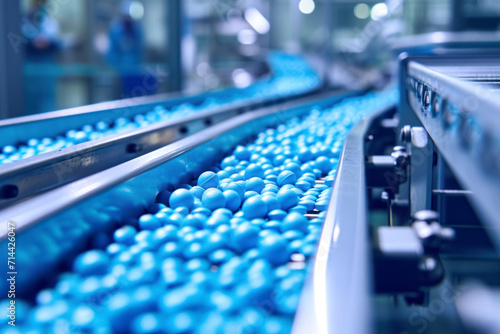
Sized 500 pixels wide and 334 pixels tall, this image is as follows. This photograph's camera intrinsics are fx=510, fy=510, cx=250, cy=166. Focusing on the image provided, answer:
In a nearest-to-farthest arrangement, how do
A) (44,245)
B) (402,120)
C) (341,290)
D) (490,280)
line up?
(341,290) → (44,245) → (402,120) → (490,280)

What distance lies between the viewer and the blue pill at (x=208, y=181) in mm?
1803

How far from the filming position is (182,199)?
1.56 m

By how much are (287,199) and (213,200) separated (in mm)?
225

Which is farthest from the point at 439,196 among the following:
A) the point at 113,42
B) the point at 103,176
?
the point at 113,42

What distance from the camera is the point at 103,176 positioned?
55.6 inches

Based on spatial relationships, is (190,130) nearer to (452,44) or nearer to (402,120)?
(402,120)

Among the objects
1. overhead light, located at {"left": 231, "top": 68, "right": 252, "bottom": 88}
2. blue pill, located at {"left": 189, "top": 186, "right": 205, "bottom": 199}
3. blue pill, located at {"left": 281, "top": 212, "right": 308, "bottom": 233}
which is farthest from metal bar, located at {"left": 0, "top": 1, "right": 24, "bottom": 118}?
overhead light, located at {"left": 231, "top": 68, "right": 252, "bottom": 88}

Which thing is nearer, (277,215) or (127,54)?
(277,215)

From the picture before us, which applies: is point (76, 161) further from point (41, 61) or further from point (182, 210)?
point (41, 61)

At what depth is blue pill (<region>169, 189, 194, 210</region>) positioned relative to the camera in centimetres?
156

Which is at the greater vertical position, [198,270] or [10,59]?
[10,59]

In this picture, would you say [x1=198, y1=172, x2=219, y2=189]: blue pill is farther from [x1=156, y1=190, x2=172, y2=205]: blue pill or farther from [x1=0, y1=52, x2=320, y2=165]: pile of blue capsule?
[x1=0, y1=52, x2=320, y2=165]: pile of blue capsule

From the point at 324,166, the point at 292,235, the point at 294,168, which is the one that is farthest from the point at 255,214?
the point at 324,166

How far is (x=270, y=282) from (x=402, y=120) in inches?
72.2
